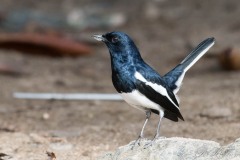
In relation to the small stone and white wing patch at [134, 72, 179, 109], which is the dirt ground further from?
white wing patch at [134, 72, 179, 109]

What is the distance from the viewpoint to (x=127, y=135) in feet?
21.8

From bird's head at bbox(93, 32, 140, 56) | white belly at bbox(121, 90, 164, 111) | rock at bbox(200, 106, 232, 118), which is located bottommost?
white belly at bbox(121, 90, 164, 111)

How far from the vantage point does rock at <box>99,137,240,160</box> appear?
15.4ft

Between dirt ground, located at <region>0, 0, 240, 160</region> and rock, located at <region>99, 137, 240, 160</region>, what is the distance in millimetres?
768

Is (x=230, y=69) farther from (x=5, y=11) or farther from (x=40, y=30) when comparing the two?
(x=5, y=11)

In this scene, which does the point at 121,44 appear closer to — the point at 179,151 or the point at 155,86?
the point at 155,86

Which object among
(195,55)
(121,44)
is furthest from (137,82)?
(195,55)

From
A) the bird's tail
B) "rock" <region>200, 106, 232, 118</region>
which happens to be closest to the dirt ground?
"rock" <region>200, 106, 232, 118</region>

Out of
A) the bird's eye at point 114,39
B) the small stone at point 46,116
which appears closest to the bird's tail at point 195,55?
the bird's eye at point 114,39

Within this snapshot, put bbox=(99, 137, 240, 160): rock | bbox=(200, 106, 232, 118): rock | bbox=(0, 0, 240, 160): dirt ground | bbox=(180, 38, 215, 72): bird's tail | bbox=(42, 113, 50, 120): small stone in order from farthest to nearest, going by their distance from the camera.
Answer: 1. bbox=(42, 113, 50, 120): small stone
2. bbox=(200, 106, 232, 118): rock
3. bbox=(0, 0, 240, 160): dirt ground
4. bbox=(180, 38, 215, 72): bird's tail
5. bbox=(99, 137, 240, 160): rock

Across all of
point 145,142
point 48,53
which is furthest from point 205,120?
point 48,53

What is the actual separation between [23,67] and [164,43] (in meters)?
2.54

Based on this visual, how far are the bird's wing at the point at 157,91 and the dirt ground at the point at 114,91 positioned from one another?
28.9 inches

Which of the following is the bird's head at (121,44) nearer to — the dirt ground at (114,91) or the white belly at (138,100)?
the white belly at (138,100)
